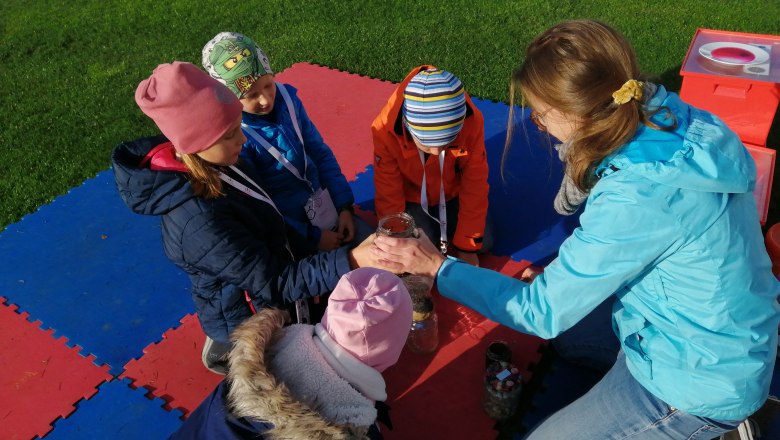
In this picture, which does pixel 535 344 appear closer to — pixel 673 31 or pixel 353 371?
pixel 353 371

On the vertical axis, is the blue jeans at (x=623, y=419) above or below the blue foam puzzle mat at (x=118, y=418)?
above

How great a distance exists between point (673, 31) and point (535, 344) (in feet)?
14.9

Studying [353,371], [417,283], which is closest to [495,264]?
[417,283]

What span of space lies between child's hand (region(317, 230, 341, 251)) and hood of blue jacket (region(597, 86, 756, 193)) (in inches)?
80.4

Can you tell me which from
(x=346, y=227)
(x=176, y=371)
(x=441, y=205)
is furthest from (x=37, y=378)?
(x=441, y=205)

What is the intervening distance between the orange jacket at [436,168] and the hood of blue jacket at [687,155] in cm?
155

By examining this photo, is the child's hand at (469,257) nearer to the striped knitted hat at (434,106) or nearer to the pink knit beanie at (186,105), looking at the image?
the striped knitted hat at (434,106)

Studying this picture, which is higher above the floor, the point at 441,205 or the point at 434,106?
the point at 434,106

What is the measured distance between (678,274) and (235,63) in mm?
2308

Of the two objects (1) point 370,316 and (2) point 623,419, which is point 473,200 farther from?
(1) point 370,316

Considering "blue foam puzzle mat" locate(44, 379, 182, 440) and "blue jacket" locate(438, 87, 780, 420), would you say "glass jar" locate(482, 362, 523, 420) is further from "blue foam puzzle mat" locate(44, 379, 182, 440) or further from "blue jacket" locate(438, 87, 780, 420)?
"blue foam puzzle mat" locate(44, 379, 182, 440)

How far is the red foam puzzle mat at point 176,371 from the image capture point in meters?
3.23

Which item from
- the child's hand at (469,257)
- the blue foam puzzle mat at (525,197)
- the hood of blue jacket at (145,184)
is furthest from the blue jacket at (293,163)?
the blue foam puzzle mat at (525,197)

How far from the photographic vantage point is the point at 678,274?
214 cm
